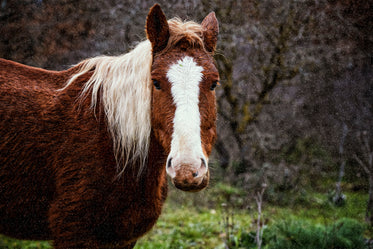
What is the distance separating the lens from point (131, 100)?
7.31 feet

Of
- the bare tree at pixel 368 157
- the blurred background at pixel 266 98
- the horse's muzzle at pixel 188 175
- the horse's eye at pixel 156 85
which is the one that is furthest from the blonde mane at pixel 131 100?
the bare tree at pixel 368 157

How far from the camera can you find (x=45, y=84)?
2.41 m

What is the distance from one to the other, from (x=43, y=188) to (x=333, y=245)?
3590 millimetres

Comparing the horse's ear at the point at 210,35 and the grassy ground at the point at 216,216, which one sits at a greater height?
the horse's ear at the point at 210,35

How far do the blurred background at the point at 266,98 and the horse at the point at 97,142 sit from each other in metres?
2.50

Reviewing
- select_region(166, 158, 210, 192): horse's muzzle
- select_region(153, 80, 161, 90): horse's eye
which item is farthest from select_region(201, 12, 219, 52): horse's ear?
select_region(166, 158, 210, 192): horse's muzzle

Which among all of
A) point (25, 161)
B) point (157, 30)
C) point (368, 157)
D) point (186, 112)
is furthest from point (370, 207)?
point (25, 161)

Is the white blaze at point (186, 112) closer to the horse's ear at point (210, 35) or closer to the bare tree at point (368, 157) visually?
the horse's ear at point (210, 35)

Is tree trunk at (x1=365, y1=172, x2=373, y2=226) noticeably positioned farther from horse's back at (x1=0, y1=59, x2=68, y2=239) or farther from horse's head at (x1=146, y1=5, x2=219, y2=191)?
horse's back at (x1=0, y1=59, x2=68, y2=239)

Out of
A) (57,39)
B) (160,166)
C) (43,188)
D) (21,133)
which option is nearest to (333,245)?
(160,166)

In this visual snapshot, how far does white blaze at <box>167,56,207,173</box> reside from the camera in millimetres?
1666

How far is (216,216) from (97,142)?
4.42 metres

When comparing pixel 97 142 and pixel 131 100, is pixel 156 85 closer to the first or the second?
pixel 131 100

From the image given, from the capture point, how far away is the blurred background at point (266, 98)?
454 centimetres
